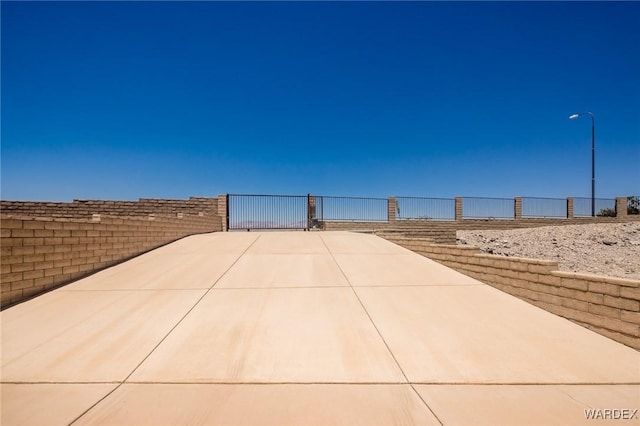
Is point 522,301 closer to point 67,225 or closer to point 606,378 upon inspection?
point 606,378

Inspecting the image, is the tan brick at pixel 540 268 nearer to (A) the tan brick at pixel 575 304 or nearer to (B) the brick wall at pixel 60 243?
(A) the tan brick at pixel 575 304

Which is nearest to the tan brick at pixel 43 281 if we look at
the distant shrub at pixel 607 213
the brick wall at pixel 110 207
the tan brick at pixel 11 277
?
the tan brick at pixel 11 277

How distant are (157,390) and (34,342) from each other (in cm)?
224

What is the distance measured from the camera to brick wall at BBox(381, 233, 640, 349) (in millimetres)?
4031

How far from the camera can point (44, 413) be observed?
2684 mm

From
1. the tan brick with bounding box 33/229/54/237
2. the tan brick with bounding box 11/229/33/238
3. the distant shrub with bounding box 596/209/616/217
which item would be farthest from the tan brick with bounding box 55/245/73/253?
the distant shrub with bounding box 596/209/616/217

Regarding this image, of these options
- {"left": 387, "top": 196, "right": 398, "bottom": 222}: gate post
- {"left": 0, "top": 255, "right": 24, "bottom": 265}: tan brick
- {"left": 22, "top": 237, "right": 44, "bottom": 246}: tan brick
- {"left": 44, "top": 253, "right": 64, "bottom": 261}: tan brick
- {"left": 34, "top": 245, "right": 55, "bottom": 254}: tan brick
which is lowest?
{"left": 44, "top": 253, "right": 64, "bottom": 261}: tan brick

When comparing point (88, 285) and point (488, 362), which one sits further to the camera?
point (88, 285)

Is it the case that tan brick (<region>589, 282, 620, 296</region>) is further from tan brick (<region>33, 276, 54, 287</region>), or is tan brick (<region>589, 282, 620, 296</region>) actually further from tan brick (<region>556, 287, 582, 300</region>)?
tan brick (<region>33, 276, 54, 287</region>)

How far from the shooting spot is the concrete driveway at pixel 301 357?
2.72 metres

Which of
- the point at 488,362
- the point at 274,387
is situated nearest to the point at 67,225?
the point at 274,387

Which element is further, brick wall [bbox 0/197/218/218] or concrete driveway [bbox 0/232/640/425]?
brick wall [bbox 0/197/218/218]

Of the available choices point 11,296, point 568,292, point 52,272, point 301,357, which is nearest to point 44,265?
point 52,272

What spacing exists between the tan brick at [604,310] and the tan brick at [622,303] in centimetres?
6
